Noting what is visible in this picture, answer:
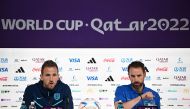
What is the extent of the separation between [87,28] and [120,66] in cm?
56

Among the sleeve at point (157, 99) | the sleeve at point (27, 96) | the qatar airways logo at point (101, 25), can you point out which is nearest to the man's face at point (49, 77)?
the sleeve at point (27, 96)

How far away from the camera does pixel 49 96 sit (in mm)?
3064

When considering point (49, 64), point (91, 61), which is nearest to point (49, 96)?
point (49, 64)

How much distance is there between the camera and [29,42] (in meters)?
3.22

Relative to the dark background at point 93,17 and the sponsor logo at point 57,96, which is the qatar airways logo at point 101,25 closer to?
the dark background at point 93,17

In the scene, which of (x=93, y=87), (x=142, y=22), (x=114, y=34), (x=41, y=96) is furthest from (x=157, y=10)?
(x=41, y=96)

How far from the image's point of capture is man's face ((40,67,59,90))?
10.1ft

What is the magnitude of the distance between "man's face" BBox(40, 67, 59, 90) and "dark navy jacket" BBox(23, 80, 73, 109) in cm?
4

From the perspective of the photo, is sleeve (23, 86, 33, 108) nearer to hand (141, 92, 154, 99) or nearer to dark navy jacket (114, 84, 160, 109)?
dark navy jacket (114, 84, 160, 109)

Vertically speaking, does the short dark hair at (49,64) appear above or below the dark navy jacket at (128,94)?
above

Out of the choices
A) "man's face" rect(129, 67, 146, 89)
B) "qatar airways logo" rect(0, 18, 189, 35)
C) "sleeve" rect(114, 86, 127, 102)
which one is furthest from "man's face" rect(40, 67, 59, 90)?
"man's face" rect(129, 67, 146, 89)

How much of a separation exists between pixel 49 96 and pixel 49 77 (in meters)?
0.20

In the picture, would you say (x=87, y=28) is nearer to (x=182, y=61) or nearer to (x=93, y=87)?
(x=93, y=87)

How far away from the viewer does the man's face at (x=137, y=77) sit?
3074 mm
